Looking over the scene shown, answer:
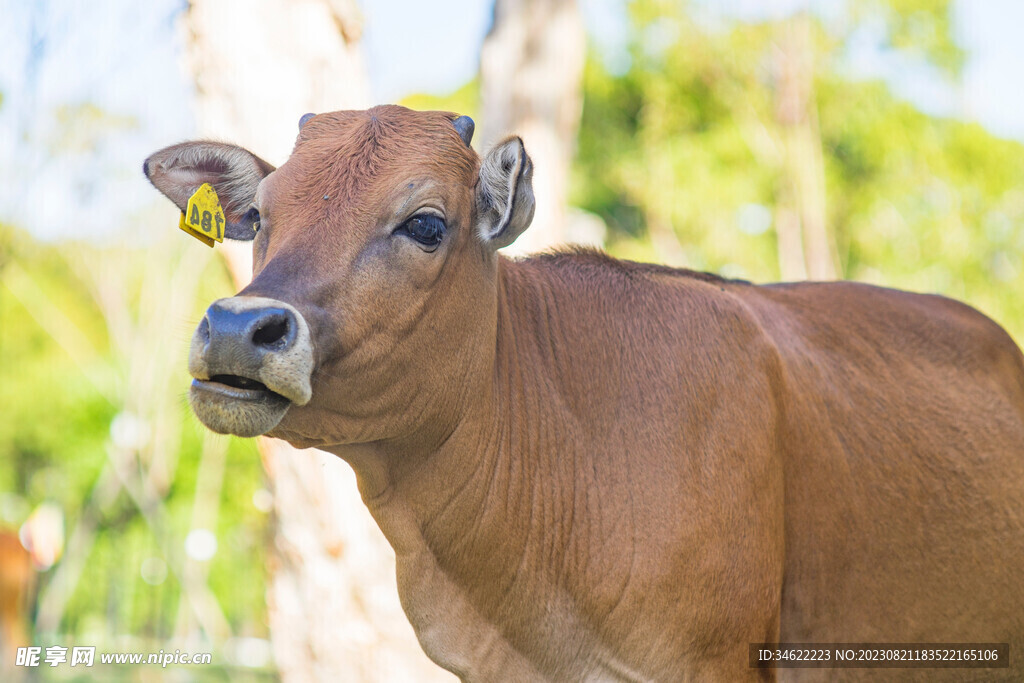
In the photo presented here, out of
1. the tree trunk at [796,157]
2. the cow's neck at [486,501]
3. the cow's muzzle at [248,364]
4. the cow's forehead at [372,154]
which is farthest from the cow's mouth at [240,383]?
the tree trunk at [796,157]

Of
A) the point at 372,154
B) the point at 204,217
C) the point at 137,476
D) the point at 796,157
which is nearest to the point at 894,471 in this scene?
the point at 372,154

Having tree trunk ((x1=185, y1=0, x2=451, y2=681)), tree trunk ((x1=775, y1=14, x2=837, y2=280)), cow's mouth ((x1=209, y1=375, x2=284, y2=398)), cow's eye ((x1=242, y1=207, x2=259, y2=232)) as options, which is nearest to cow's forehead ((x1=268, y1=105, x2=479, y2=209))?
cow's eye ((x1=242, y1=207, x2=259, y2=232))

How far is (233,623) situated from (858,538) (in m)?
17.1

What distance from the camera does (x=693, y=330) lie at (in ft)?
13.1

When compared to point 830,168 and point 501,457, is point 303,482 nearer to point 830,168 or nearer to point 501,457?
point 501,457

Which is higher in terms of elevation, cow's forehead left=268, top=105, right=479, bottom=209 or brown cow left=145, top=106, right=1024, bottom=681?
cow's forehead left=268, top=105, right=479, bottom=209

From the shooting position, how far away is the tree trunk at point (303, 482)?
6.17 metres

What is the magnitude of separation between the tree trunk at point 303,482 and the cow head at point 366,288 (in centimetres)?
290

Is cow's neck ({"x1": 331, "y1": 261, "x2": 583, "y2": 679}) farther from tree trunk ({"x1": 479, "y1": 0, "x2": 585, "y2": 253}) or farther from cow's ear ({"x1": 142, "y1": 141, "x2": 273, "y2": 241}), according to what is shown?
tree trunk ({"x1": 479, "y1": 0, "x2": 585, "y2": 253})

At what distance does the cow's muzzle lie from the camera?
2693mm

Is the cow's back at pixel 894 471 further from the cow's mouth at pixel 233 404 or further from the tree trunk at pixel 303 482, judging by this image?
the tree trunk at pixel 303 482

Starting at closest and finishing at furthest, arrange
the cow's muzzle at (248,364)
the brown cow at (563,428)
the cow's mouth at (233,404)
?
the cow's muzzle at (248,364) → the cow's mouth at (233,404) → the brown cow at (563,428)

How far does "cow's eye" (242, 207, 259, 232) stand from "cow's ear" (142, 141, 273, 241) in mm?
16

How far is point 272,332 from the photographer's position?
8.99 feet
